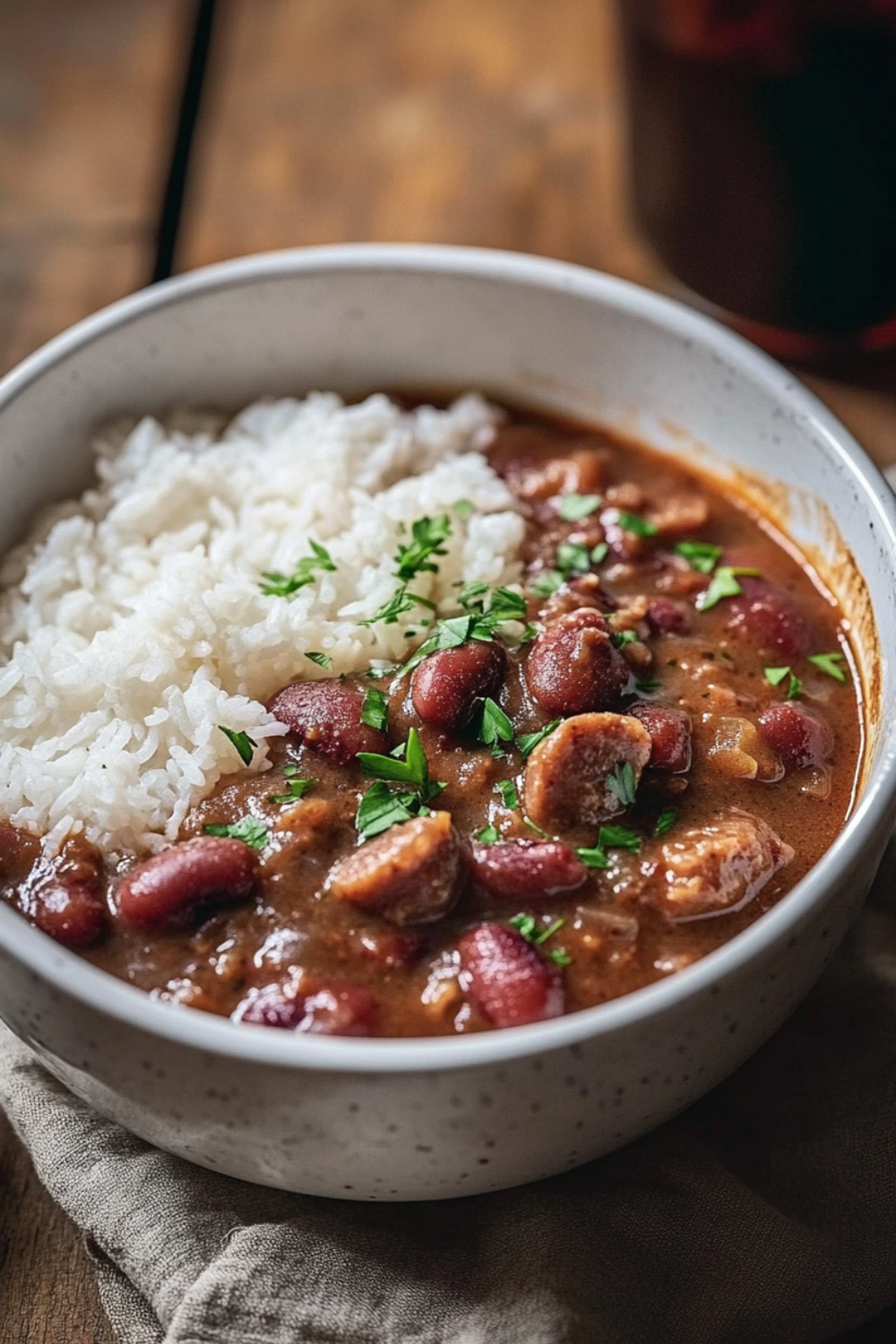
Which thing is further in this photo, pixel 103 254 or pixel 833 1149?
pixel 103 254

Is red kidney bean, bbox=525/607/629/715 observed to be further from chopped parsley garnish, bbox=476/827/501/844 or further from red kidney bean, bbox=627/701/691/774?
chopped parsley garnish, bbox=476/827/501/844

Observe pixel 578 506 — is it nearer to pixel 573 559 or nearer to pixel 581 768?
pixel 573 559

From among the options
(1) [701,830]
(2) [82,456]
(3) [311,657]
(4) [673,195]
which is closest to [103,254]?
(2) [82,456]

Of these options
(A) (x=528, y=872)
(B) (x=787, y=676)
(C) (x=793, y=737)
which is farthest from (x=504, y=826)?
(B) (x=787, y=676)

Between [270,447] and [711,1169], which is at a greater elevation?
[270,447]

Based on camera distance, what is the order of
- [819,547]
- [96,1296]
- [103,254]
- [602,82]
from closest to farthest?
[96,1296] → [819,547] → [103,254] → [602,82]

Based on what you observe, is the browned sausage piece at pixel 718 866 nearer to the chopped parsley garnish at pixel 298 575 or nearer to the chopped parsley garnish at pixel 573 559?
the chopped parsley garnish at pixel 573 559

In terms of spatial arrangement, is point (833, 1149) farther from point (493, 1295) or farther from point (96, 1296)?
point (96, 1296)

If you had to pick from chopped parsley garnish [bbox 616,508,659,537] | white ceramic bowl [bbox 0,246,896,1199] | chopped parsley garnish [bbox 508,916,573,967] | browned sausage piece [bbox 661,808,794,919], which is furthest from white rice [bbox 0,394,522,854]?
browned sausage piece [bbox 661,808,794,919]
